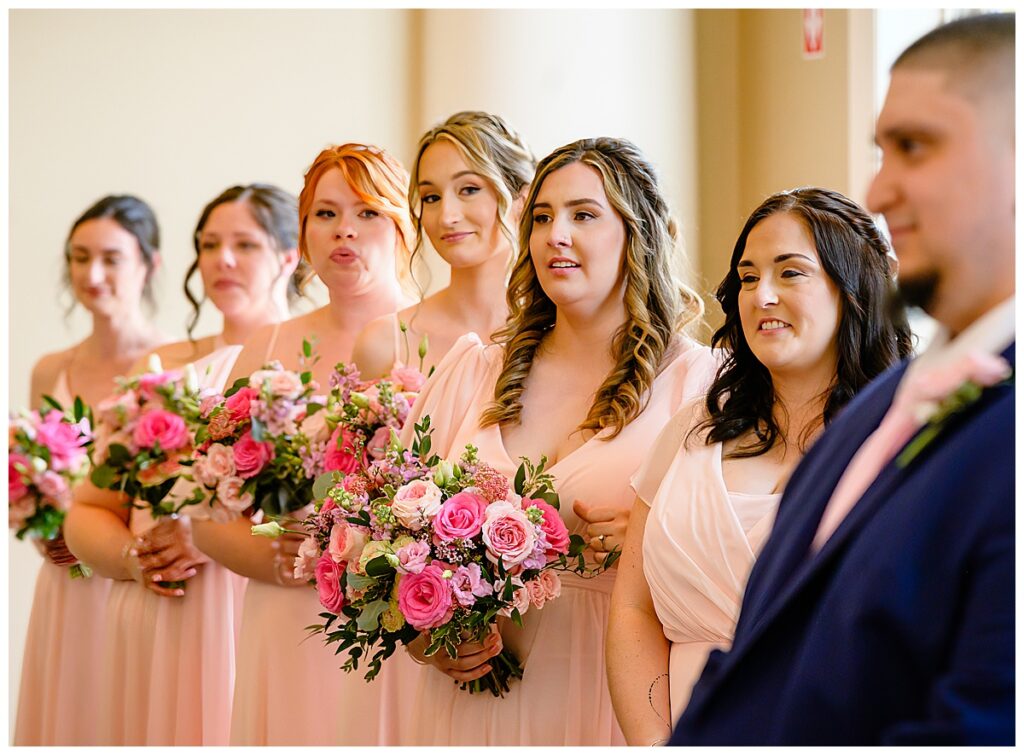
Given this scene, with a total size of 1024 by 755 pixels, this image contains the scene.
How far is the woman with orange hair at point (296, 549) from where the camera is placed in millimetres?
3576

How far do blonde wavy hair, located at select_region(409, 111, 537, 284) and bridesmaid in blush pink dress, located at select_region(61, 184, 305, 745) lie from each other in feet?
3.41

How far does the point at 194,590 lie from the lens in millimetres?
4066

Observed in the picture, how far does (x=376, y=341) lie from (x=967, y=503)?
2.56m

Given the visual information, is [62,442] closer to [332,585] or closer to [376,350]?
[376,350]

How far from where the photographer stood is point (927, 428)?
4.38 feet

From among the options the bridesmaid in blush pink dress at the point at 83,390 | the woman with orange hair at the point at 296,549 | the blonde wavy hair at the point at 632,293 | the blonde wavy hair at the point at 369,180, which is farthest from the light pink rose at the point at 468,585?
the bridesmaid in blush pink dress at the point at 83,390

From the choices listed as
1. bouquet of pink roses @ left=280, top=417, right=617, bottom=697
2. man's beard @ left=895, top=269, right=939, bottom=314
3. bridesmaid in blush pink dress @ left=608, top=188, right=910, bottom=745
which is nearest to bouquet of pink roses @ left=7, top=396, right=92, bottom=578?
bouquet of pink roses @ left=280, top=417, right=617, bottom=697

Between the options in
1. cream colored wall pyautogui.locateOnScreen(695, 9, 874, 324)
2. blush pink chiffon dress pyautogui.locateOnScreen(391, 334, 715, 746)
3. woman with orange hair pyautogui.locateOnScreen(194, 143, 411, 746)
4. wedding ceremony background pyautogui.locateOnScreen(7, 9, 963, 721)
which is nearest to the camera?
blush pink chiffon dress pyautogui.locateOnScreen(391, 334, 715, 746)

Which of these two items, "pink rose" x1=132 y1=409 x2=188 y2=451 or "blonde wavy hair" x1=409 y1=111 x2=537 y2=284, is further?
"pink rose" x1=132 y1=409 x2=188 y2=451

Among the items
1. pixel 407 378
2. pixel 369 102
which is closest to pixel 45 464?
pixel 407 378

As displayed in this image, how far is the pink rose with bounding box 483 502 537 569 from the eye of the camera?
248 centimetres

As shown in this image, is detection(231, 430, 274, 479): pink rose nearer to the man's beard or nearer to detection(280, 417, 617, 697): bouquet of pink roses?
detection(280, 417, 617, 697): bouquet of pink roses

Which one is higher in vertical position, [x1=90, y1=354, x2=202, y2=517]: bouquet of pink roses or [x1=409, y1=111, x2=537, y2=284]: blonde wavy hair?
[x1=409, y1=111, x2=537, y2=284]: blonde wavy hair

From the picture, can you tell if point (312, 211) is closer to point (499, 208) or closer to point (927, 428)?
point (499, 208)
